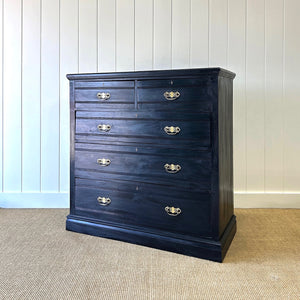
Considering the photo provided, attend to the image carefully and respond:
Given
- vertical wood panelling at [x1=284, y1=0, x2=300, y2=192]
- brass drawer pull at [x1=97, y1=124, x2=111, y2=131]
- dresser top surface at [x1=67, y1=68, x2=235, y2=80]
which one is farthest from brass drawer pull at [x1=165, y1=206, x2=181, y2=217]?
vertical wood panelling at [x1=284, y1=0, x2=300, y2=192]

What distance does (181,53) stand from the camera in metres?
2.97

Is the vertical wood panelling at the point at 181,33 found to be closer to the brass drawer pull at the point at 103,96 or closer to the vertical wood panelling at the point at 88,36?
the vertical wood panelling at the point at 88,36

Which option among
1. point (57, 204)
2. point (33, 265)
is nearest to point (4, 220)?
point (57, 204)

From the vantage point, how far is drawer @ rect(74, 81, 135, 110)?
230 cm

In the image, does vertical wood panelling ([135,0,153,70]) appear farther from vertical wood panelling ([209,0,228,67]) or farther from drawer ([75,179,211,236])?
drawer ([75,179,211,236])

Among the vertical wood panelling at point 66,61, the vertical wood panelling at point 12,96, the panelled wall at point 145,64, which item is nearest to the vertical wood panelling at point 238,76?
the panelled wall at point 145,64

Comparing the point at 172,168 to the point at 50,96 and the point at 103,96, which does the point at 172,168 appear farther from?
the point at 50,96

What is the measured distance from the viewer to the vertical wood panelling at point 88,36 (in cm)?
301

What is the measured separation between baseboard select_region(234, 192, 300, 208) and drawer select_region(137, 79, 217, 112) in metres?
1.18

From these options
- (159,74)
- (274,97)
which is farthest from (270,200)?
(159,74)

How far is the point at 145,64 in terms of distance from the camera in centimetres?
299

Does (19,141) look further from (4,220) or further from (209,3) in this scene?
(209,3)

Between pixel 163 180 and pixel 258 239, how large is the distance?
28.0 inches

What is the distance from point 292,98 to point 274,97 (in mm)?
138
